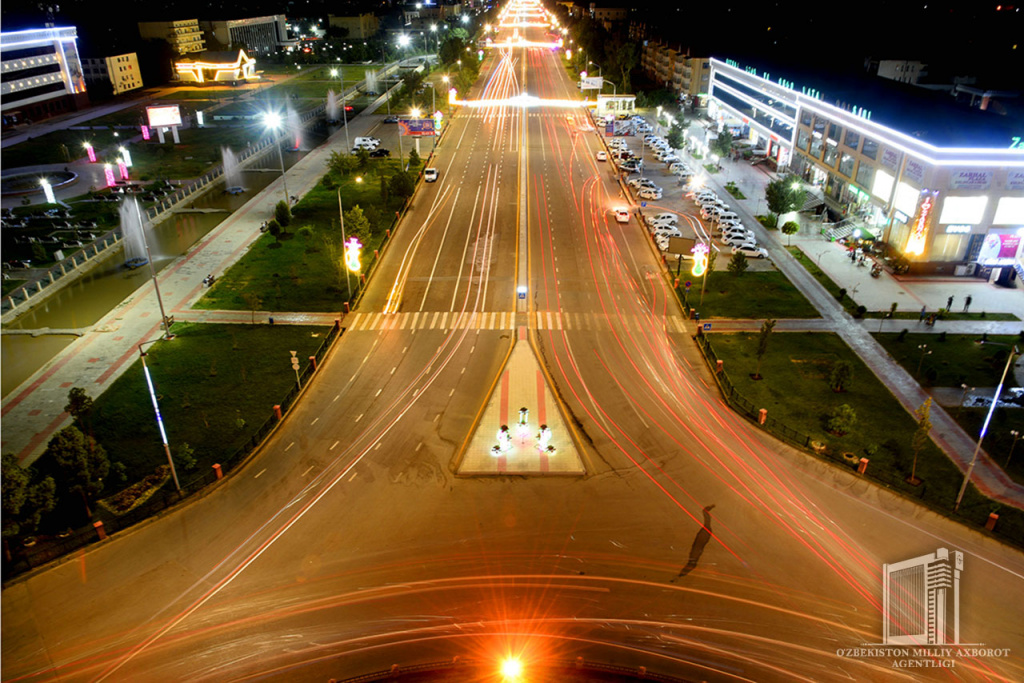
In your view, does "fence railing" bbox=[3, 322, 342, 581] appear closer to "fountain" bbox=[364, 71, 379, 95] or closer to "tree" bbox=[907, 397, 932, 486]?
"tree" bbox=[907, 397, 932, 486]

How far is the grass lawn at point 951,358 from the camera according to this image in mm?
38094

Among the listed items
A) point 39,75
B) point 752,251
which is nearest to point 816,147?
point 752,251

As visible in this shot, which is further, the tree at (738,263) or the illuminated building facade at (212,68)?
the illuminated building facade at (212,68)

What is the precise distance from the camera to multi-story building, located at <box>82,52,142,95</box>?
5049 inches

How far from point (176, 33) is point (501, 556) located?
171m

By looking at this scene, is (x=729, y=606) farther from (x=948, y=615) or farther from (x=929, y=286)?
(x=929, y=286)

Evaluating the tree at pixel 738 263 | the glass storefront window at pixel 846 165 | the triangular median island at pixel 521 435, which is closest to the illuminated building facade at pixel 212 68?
the glass storefront window at pixel 846 165

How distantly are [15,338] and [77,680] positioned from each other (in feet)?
104

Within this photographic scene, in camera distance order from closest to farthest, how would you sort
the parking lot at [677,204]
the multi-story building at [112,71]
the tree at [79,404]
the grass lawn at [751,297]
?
the tree at [79,404] → the grass lawn at [751,297] → the parking lot at [677,204] → the multi-story building at [112,71]

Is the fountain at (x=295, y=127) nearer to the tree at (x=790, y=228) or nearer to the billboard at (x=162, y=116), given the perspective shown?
the billboard at (x=162, y=116)

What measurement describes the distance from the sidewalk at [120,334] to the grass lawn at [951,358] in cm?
3783

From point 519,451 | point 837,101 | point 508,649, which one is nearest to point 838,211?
point 837,101

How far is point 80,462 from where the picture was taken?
27.5 metres

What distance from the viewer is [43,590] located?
24.4 m
